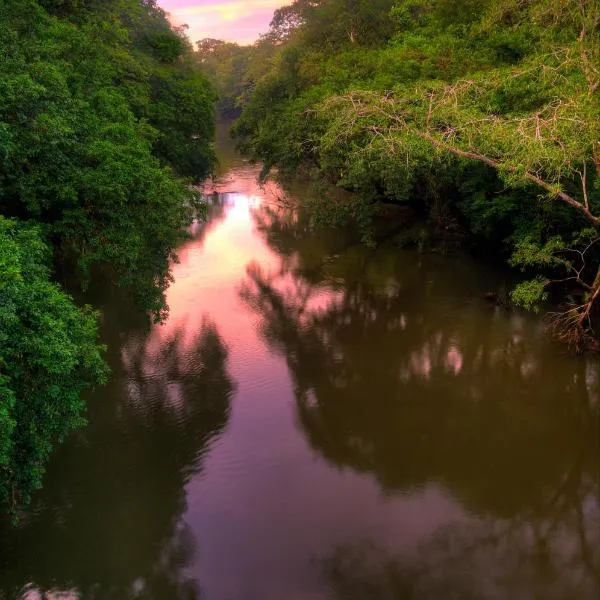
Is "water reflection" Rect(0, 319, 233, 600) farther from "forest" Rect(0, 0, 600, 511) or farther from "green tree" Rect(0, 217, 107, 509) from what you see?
"green tree" Rect(0, 217, 107, 509)

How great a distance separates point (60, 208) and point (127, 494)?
604 centimetres

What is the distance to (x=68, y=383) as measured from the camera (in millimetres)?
8734

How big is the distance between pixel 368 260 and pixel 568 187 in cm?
930

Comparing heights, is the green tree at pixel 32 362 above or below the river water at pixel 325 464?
above

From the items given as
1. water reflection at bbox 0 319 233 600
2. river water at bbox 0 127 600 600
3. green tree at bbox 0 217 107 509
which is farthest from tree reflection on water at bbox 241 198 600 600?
green tree at bbox 0 217 107 509

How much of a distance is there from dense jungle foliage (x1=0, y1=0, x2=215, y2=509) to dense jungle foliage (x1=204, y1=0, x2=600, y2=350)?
21.0 feet

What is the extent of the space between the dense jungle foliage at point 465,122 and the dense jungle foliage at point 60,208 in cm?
641

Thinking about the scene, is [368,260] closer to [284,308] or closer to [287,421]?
[284,308]

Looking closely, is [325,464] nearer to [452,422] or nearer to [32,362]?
[452,422]

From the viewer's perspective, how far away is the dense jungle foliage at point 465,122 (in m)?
14.2

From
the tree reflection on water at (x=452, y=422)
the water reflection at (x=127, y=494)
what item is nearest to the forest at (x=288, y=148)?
the water reflection at (x=127, y=494)

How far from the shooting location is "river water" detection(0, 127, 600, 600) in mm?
9227

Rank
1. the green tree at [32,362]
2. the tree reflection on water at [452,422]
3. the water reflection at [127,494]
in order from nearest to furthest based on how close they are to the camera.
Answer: the green tree at [32,362] → the water reflection at [127,494] → the tree reflection on water at [452,422]

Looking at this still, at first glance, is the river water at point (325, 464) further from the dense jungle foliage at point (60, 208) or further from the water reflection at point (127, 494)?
the dense jungle foliage at point (60, 208)
